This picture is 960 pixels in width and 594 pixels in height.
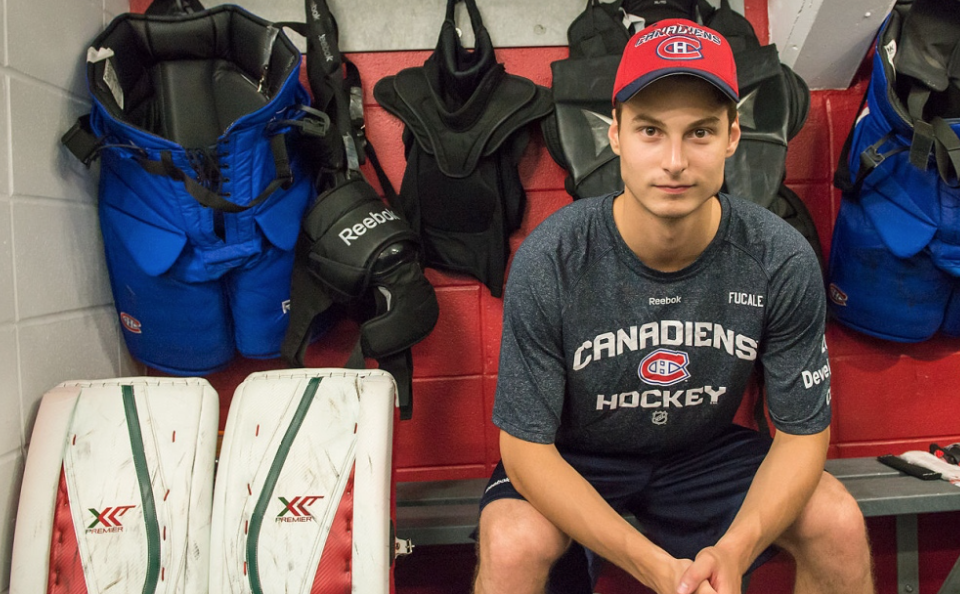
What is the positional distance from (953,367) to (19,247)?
2.36 metres

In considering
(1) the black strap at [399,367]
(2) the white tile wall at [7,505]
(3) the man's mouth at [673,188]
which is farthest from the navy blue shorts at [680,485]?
(2) the white tile wall at [7,505]

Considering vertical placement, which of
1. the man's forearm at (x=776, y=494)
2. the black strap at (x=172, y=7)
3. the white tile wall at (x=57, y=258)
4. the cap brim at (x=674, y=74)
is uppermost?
the black strap at (x=172, y=7)

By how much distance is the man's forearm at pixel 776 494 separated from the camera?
112cm

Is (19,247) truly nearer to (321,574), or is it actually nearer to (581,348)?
(321,574)

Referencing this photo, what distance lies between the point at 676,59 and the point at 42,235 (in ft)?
4.38

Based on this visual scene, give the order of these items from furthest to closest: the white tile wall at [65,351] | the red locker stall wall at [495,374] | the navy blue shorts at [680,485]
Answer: the red locker stall wall at [495,374] → the white tile wall at [65,351] → the navy blue shorts at [680,485]

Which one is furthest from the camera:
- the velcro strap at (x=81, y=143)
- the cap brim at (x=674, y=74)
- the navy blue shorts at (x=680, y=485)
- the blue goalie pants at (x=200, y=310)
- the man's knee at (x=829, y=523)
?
the blue goalie pants at (x=200, y=310)

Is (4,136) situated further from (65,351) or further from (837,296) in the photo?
(837,296)

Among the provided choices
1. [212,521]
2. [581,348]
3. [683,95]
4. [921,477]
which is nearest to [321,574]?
[212,521]

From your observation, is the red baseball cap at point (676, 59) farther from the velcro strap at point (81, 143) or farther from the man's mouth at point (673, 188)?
the velcro strap at point (81, 143)

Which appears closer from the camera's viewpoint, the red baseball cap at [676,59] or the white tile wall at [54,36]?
the red baseball cap at [676,59]

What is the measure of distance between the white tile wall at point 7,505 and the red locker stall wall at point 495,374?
58 cm

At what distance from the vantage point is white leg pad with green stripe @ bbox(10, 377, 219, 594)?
1.29 metres

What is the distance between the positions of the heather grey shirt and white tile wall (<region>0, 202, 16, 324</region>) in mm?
980
